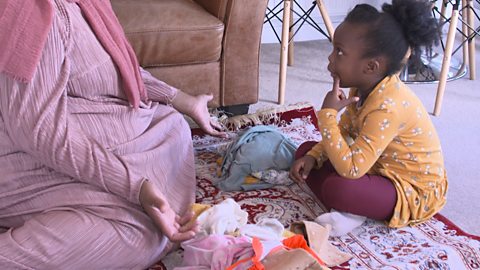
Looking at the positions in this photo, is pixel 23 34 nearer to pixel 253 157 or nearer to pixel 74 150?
pixel 74 150

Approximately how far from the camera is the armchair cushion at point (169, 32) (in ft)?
6.49

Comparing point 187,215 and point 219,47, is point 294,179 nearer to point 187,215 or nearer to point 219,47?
point 187,215

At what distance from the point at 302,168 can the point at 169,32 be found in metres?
0.66

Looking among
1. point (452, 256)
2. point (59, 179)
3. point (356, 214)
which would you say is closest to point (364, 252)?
point (356, 214)

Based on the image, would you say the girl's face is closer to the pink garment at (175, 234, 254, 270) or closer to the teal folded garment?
the teal folded garment

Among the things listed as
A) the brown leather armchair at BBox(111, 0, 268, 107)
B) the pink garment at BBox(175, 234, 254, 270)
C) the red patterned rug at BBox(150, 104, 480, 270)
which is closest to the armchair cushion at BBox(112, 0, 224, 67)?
Result: the brown leather armchair at BBox(111, 0, 268, 107)

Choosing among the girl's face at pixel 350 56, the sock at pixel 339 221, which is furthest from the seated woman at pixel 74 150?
the girl's face at pixel 350 56

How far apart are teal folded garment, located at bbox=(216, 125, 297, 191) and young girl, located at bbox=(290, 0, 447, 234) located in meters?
0.21

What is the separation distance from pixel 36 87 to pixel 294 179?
2.59ft

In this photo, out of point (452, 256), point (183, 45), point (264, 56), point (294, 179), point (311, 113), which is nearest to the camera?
point (452, 256)

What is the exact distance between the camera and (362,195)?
1.53 meters

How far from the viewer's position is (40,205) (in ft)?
4.42

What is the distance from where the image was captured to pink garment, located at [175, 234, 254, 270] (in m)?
1.30

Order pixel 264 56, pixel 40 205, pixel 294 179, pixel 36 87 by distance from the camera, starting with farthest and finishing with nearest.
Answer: pixel 264 56 → pixel 294 179 → pixel 40 205 → pixel 36 87
